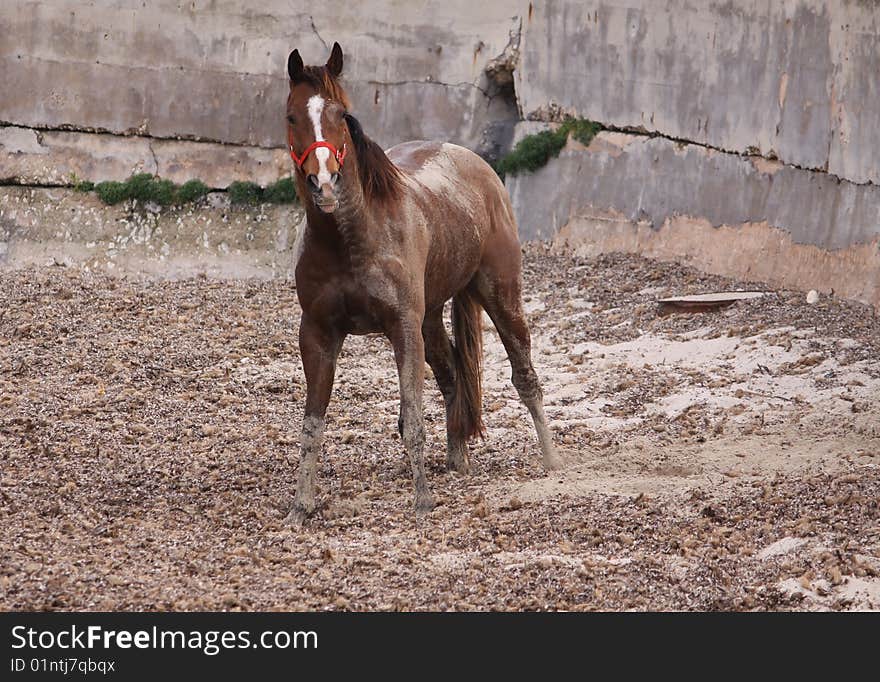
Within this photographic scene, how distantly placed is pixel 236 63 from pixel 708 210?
15.6ft

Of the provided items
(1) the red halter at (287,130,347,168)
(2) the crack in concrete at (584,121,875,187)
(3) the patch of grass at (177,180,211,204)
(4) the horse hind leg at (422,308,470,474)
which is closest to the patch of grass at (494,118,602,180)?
(2) the crack in concrete at (584,121,875,187)

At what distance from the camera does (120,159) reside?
1237cm

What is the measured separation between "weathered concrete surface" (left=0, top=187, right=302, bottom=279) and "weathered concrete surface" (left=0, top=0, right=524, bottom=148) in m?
0.73

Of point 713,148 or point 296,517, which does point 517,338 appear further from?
point 713,148

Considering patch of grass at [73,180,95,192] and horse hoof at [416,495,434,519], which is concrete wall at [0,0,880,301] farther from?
horse hoof at [416,495,434,519]

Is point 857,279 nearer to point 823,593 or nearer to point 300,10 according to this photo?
point 823,593

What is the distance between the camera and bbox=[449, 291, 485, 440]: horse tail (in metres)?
6.79

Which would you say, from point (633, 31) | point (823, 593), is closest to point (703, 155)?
point (633, 31)

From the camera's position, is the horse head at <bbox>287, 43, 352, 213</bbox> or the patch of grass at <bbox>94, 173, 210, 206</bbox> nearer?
the horse head at <bbox>287, 43, 352, 213</bbox>

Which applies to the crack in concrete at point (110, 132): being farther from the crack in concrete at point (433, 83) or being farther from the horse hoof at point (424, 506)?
the horse hoof at point (424, 506)

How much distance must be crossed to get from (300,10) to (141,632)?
9451mm

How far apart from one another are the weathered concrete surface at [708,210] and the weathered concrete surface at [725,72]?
16 cm

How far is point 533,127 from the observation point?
490 inches

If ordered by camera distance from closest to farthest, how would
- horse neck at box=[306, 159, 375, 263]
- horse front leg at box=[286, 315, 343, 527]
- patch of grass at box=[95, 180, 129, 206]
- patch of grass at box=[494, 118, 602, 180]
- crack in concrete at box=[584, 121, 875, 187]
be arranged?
horse neck at box=[306, 159, 375, 263], horse front leg at box=[286, 315, 343, 527], crack in concrete at box=[584, 121, 875, 187], patch of grass at box=[494, 118, 602, 180], patch of grass at box=[95, 180, 129, 206]
